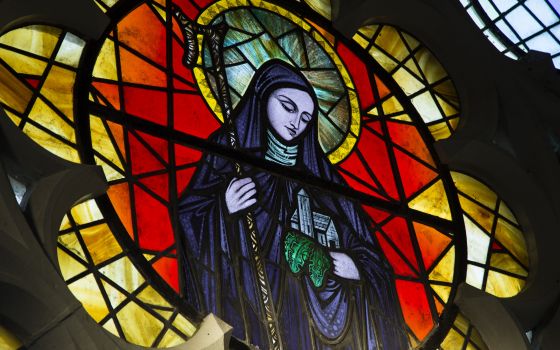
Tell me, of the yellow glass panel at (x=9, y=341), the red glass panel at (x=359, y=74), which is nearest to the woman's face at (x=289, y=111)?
the red glass panel at (x=359, y=74)

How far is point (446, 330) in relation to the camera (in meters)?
9.54

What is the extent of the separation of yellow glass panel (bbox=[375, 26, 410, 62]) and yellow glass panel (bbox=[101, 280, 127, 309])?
14.7 ft

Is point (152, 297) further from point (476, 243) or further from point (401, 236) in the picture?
point (476, 243)

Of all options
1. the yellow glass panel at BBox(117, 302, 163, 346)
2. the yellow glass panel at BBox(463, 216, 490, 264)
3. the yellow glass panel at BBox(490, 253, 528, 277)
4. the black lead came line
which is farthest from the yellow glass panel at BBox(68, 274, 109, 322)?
the yellow glass panel at BBox(490, 253, 528, 277)

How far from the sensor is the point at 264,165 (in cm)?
946

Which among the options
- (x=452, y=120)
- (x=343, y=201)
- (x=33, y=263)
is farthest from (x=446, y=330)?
(x=33, y=263)

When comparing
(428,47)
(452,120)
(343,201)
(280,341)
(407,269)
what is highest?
(428,47)

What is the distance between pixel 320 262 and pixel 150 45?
2105 millimetres

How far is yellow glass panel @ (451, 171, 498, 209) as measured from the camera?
10.8 m

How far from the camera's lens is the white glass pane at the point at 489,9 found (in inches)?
494

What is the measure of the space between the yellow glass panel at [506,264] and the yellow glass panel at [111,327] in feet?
12.8

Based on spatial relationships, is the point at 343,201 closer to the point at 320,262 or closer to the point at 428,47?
the point at 320,262

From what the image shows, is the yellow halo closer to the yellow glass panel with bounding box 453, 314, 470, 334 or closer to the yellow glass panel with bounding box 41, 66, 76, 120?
the yellow glass panel with bounding box 41, 66, 76, 120

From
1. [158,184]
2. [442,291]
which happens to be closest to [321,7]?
[442,291]
